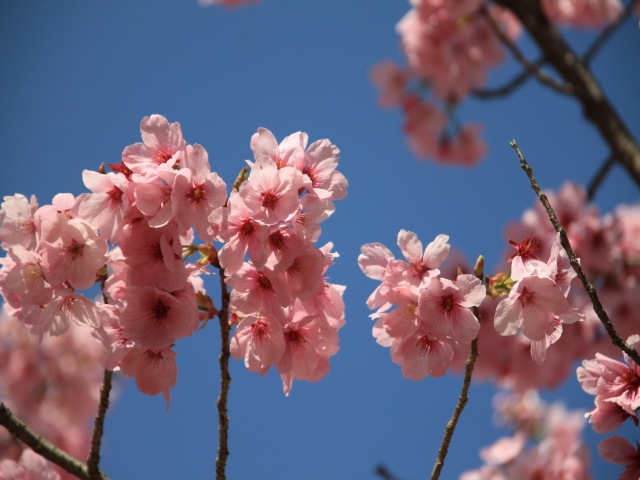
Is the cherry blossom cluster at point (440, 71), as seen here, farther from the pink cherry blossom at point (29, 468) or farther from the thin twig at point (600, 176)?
the pink cherry blossom at point (29, 468)

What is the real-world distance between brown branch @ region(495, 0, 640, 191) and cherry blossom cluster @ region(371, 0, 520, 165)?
1.35 feet

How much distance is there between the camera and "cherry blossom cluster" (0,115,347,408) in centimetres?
123

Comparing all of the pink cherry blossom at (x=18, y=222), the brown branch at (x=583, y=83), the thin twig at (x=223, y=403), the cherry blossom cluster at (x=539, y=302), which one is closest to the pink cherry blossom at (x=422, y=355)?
the cherry blossom cluster at (x=539, y=302)

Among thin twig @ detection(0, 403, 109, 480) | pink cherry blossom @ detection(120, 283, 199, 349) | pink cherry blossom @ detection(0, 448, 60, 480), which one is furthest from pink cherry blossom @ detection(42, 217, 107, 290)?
pink cherry blossom @ detection(0, 448, 60, 480)

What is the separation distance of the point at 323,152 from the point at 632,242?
2.57 m

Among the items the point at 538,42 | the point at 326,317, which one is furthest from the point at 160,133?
the point at 538,42

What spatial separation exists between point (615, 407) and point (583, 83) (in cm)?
230

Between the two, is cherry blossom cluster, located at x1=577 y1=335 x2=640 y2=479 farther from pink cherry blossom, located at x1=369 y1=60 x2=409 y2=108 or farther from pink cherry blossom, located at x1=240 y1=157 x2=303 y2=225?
pink cherry blossom, located at x1=369 y1=60 x2=409 y2=108

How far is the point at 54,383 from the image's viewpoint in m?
4.28

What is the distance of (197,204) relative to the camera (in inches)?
48.6

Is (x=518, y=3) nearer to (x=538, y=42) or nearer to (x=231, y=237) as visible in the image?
(x=538, y=42)

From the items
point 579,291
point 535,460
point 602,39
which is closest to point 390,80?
point 602,39

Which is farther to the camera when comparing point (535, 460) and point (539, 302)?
point (535, 460)

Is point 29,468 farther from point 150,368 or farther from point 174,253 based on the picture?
point 174,253
